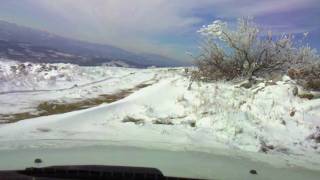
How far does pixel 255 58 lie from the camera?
1941 centimetres

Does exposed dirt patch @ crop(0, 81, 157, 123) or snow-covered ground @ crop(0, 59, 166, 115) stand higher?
snow-covered ground @ crop(0, 59, 166, 115)

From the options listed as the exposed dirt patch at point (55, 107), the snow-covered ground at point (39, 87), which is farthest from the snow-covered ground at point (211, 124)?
the snow-covered ground at point (39, 87)

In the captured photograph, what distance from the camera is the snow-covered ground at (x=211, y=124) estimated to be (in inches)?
375

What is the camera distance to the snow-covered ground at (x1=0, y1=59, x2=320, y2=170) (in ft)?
31.2

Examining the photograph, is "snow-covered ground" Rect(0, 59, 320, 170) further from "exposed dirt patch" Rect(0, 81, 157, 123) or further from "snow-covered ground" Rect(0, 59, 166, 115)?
"snow-covered ground" Rect(0, 59, 166, 115)

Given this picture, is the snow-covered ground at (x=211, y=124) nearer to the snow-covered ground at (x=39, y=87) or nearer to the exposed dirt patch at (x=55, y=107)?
the exposed dirt patch at (x=55, y=107)

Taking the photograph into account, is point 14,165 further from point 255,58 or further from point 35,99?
point 255,58

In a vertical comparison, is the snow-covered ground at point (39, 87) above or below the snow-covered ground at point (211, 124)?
above

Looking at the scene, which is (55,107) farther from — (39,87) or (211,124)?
(39,87)

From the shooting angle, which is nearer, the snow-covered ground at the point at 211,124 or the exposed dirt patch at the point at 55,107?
the snow-covered ground at the point at 211,124

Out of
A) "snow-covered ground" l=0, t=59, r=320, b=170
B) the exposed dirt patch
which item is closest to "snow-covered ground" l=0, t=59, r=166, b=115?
the exposed dirt patch

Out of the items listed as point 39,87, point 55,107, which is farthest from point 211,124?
point 39,87

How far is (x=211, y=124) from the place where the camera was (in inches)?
446

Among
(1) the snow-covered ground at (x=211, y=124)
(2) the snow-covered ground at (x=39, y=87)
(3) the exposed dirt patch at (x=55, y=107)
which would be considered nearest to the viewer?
(1) the snow-covered ground at (x=211, y=124)
